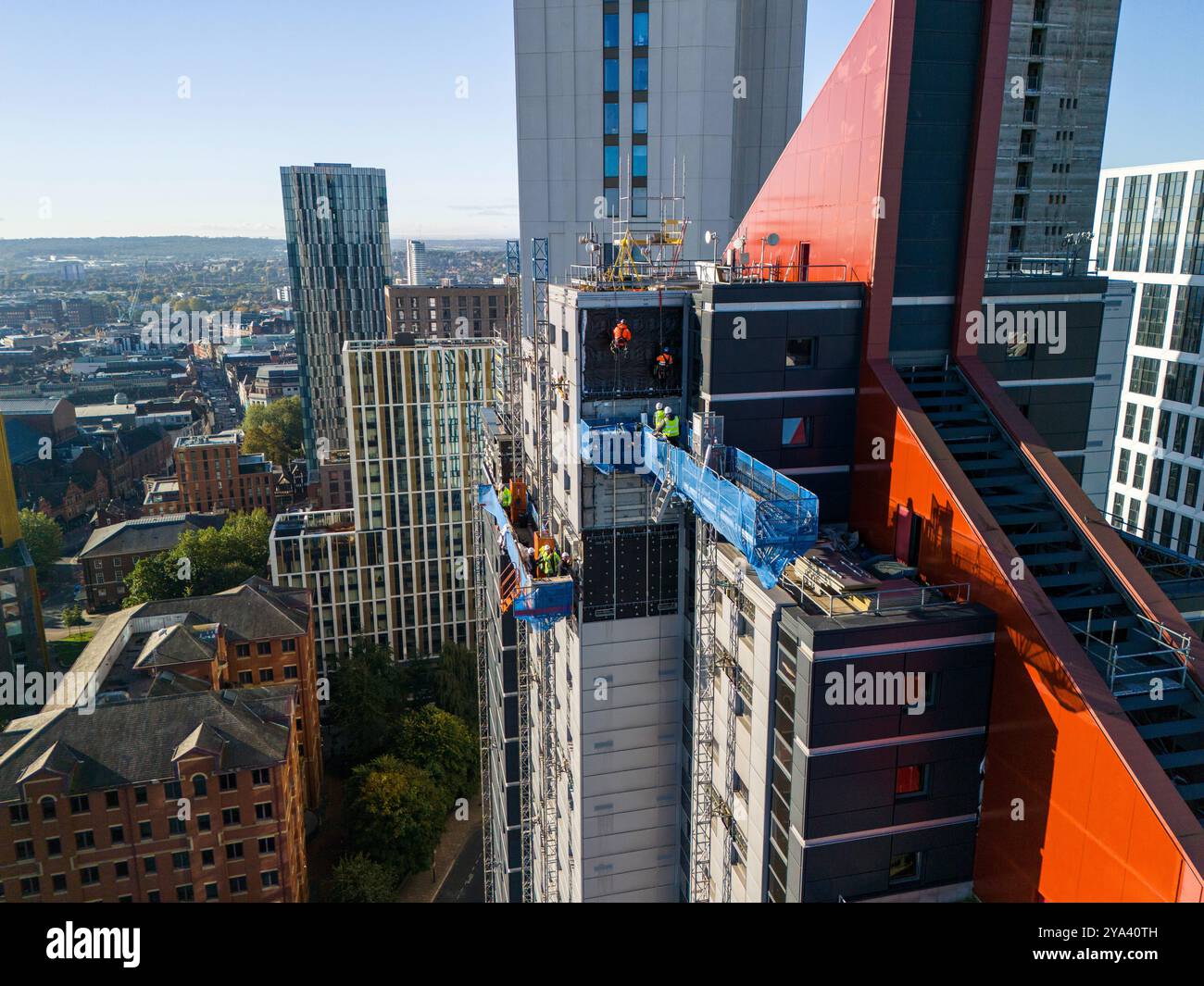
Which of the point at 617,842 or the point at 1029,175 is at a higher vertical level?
the point at 1029,175

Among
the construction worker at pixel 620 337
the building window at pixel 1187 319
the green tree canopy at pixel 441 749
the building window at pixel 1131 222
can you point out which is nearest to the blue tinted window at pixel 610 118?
the construction worker at pixel 620 337

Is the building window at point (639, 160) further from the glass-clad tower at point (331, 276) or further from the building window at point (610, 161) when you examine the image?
the glass-clad tower at point (331, 276)

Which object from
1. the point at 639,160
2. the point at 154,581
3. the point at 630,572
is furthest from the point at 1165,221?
the point at 154,581

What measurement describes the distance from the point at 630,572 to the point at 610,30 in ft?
96.6

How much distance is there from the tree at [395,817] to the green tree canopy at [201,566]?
37486mm

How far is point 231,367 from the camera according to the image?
192 meters

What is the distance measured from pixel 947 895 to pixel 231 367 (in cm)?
20091

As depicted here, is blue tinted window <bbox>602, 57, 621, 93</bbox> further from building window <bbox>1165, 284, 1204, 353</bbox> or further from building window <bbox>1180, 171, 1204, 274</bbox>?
building window <bbox>1165, 284, 1204, 353</bbox>

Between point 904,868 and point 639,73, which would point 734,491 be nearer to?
point 904,868

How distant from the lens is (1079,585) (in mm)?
19375

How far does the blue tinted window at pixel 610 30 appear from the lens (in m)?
40.8
